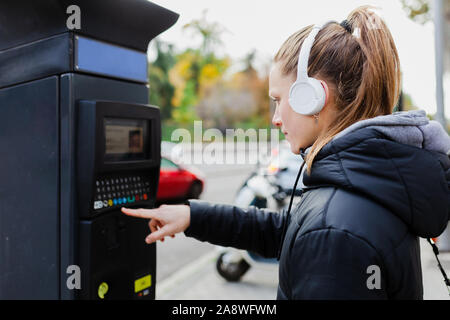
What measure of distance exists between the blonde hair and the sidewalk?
3.08 m

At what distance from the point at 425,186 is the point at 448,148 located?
230 millimetres

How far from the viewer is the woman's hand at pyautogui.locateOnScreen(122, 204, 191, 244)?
5.30ft

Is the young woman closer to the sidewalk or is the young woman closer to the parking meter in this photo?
the parking meter

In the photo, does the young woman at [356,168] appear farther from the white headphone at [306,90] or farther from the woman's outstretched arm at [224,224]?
the woman's outstretched arm at [224,224]

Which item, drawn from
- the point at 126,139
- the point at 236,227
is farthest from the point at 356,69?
the point at 126,139

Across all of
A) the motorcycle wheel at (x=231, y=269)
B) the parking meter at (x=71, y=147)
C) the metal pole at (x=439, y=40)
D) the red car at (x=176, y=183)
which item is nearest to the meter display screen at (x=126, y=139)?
the parking meter at (x=71, y=147)

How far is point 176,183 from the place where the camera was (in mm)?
9164

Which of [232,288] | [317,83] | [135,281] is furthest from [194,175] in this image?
[317,83]

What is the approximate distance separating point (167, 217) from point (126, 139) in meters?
0.39

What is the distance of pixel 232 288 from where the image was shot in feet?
14.0

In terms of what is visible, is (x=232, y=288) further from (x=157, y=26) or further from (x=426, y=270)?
(x=157, y=26)

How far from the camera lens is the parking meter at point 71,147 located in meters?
1.60

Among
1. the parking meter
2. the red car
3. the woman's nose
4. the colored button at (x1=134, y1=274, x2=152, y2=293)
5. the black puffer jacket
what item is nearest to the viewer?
the black puffer jacket

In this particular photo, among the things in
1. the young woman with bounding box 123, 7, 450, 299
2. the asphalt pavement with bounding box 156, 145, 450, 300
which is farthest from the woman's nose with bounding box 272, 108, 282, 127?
the asphalt pavement with bounding box 156, 145, 450, 300
